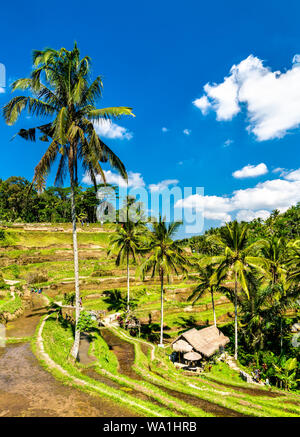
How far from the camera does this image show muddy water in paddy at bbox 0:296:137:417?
719 cm

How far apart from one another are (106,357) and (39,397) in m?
8.15

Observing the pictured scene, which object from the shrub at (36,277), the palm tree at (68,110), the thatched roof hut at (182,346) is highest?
the palm tree at (68,110)

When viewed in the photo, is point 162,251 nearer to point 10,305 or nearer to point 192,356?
point 192,356

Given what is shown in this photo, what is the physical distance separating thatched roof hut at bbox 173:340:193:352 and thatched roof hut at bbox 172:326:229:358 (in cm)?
36

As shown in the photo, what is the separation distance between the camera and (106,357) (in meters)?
15.6

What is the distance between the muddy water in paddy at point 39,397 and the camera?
283 inches

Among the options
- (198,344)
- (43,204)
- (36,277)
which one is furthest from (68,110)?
(43,204)

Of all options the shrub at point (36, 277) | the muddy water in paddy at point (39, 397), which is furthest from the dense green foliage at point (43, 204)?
the muddy water in paddy at point (39, 397)

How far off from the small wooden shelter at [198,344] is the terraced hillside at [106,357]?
1272 mm

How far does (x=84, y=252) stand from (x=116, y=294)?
20150 mm

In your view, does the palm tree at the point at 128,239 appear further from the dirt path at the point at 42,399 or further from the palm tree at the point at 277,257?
the dirt path at the point at 42,399

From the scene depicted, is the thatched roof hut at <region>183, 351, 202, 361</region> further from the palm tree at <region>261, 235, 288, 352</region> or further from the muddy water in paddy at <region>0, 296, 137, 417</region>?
the muddy water in paddy at <region>0, 296, 137, 417</region>

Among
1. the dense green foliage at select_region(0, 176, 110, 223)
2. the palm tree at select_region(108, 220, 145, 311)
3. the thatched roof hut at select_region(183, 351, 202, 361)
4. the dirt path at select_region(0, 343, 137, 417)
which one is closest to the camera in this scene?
the dirt path at select_region(0, 343, 137, 417)

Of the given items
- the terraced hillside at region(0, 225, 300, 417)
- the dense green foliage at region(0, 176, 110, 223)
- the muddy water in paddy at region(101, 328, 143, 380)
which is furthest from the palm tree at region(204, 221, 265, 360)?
the dense green foliage at region(0, 176, 110, 223)
